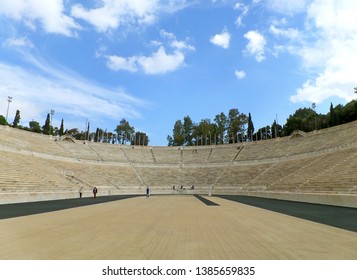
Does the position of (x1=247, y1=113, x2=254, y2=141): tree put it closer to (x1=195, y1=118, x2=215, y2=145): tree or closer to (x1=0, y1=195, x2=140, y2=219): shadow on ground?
(x1=195, y1=118, x2=215, y2=145): tree

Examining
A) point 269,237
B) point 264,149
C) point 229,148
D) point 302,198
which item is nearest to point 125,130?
point 229,148

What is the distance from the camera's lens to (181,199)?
33.1 metres

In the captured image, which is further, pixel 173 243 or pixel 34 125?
pixel 34 125

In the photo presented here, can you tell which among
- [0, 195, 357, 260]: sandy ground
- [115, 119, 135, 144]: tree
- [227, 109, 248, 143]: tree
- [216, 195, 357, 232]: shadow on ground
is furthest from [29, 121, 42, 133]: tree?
[0, 195, 357, 260]: sandy ground

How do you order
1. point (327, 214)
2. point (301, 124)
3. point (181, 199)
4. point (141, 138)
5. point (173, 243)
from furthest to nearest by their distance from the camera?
point (141, 138) < point (301, 124) < point (181, 199) < point (327, 214) < point (173, 243)

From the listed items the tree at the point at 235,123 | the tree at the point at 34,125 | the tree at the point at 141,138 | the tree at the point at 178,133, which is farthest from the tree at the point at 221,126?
the tree at the point at 34,125

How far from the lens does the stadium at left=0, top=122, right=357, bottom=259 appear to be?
734 centimetres

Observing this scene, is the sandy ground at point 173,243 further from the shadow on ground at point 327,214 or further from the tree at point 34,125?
the tree at point 34,125

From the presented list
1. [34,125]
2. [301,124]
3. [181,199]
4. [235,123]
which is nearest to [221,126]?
[235,123]

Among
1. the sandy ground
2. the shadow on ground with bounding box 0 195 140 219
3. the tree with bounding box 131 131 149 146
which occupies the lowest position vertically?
the shadow on ground with bounding box 0 195 140 219

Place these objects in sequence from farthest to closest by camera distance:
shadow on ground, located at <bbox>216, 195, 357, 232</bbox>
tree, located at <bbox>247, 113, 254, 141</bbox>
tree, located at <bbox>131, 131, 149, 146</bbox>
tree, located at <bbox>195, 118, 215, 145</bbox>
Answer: tree, located at <bbox>131, 131, 149, 146</bbox>
tree, located at <bbox>195, 118, 215, 145</bbox>
tree, located at <bbox>247, 113, 254, 141</bbox>
shadow on ground, located at <bbox>216, 195, 357, 232</bbox>

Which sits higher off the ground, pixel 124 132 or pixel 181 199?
pixel 124 132

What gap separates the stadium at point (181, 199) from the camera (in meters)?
7.34

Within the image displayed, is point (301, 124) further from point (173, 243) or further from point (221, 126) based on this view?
point (173, 243)
